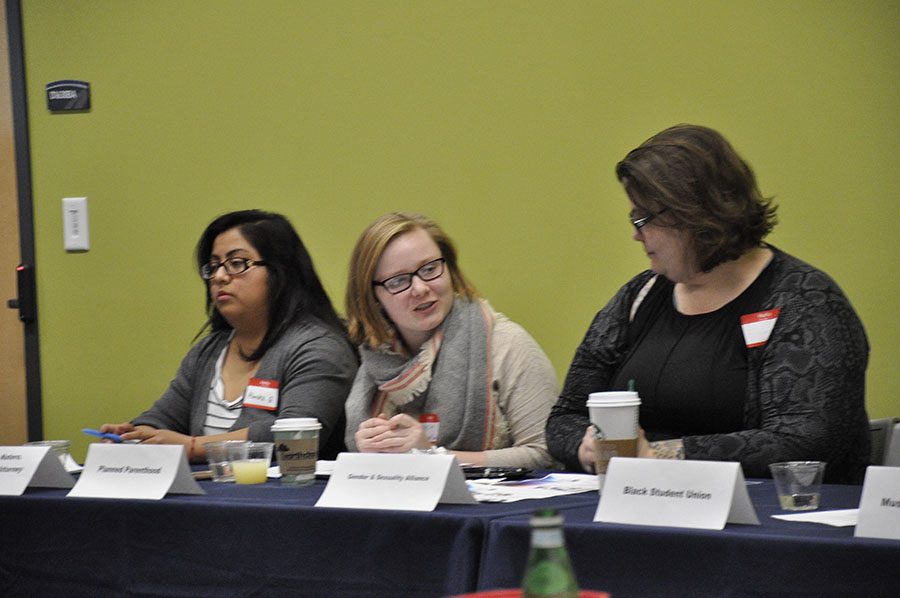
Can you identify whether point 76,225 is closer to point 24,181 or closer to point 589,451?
→ point 24,181

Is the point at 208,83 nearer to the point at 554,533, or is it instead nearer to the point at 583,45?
the point at 583,45

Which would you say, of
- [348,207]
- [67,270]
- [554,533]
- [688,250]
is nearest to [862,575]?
[554,533]

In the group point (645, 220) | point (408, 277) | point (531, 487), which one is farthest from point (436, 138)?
point (531, 487)

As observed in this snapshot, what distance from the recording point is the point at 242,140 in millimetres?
3682

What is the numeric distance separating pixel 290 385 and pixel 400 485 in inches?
54.0

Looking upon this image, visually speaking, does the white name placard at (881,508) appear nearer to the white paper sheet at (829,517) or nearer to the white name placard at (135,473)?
the white paper sheet at (829,517)

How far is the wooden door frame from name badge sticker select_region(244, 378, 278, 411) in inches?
55.6

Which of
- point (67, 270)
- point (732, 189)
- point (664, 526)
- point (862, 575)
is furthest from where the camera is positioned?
point (67, 270)

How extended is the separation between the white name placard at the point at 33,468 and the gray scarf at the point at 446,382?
86cm

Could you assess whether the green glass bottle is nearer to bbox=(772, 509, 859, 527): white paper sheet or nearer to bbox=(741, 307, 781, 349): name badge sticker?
bbox=(772, 509, 859, 527): white paper sheet

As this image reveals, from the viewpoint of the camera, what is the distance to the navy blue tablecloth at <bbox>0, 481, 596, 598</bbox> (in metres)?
1.40

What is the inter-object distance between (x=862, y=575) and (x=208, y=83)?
3.08 metres

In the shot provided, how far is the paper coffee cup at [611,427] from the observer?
1611mm

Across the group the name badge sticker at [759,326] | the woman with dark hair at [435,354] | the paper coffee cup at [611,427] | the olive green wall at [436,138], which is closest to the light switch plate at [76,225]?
the olive green wall at [436,138]
